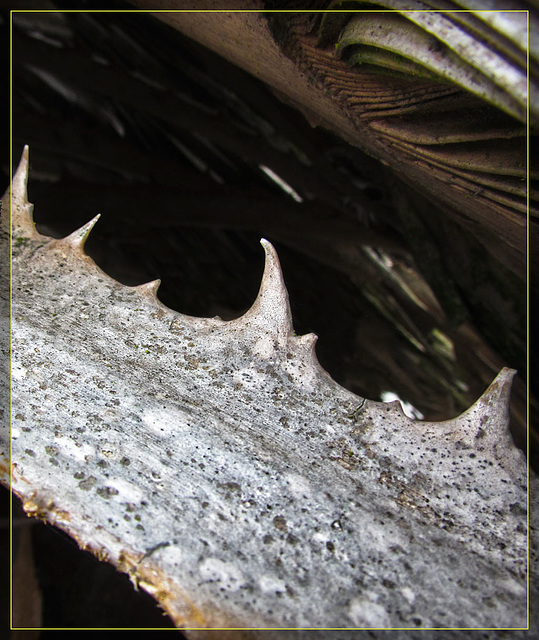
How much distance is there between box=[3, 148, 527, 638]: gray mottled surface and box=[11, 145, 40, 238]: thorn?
0.12 metres

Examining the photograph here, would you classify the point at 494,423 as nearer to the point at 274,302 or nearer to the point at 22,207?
the point at 274,302

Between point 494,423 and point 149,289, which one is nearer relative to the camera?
point 494,423

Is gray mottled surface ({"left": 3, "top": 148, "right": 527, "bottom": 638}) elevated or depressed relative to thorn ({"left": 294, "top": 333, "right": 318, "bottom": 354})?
depressed

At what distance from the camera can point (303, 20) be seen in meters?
0.68

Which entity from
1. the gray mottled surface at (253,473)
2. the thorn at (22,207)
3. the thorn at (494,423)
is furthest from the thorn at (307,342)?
the thorn at (22,207)

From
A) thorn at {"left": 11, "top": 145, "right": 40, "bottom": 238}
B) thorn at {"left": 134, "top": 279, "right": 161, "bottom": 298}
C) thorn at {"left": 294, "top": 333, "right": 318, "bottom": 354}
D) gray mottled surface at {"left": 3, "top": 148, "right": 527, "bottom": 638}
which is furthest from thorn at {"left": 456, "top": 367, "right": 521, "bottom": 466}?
thorn at {"left": 11, "top": 145, "right": 40, "bottom": 238}

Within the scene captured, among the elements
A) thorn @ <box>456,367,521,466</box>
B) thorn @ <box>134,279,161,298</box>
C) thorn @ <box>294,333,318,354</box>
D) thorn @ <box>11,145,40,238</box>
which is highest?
thorn @ <box>456,367,521,466</box>

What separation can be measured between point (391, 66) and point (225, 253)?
1190 millimetres

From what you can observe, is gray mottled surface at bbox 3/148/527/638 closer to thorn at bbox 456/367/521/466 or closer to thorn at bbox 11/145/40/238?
thorn at bbox 456/367/521/466

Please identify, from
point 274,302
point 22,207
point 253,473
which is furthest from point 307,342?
point 22,207

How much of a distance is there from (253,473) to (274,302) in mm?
211

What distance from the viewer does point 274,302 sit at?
69cm

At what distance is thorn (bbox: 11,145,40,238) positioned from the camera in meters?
0.86

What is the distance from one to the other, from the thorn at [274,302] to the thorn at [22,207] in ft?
1.33
